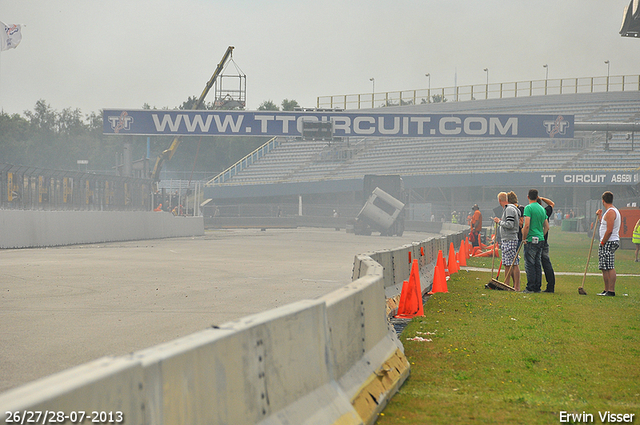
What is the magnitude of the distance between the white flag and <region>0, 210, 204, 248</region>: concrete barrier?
7573 mm

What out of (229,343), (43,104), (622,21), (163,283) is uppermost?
(43,104)

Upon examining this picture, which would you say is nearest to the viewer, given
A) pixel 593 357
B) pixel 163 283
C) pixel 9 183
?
pixel 593 357

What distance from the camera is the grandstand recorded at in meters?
60.2

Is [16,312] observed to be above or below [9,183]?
below

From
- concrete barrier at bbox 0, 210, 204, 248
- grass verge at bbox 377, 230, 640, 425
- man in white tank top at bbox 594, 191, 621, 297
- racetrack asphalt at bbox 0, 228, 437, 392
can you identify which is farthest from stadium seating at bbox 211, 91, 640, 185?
grass verge at bbox 377, 230, 640, 425

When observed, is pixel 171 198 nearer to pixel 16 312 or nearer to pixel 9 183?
pixel 9 183

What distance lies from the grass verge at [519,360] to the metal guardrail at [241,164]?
63.2 metres

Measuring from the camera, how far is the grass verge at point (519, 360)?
5.43 metres

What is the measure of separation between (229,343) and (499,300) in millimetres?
9698

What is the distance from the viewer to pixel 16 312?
9992mm

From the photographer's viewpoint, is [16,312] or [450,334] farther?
[16,312]

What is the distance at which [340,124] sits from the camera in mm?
41781

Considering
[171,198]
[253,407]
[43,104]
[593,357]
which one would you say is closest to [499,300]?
[593,357]

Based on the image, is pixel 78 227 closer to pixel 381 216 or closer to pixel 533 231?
pixel 533 231
